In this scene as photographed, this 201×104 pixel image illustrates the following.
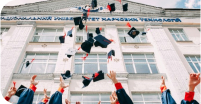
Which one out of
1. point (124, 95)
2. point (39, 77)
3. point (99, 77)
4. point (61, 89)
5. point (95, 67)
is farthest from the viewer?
point (95, 67)

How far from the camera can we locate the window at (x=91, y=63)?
10.1m

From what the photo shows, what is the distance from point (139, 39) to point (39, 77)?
753 centimetres

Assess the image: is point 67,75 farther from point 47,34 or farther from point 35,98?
point 47,34

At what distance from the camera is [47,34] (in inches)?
510

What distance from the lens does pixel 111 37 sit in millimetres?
12242

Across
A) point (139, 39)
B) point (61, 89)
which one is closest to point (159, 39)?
point (139, 39)

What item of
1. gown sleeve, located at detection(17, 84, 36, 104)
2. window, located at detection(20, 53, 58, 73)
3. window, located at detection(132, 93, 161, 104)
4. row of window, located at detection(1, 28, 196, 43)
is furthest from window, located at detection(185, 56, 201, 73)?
gown sleeve, located at detection(17, 84, 36, 104)

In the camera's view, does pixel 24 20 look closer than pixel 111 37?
No

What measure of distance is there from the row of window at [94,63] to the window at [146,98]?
1.61 m

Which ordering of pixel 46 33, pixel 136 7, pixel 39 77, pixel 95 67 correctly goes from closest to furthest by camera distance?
pixel 39 77, pixel 95 67, pixel 46 33, pixel 136 7

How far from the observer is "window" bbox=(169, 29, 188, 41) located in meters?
12.8

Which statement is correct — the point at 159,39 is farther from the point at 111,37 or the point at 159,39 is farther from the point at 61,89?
the point at 61,89

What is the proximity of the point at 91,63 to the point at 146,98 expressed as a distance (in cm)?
382

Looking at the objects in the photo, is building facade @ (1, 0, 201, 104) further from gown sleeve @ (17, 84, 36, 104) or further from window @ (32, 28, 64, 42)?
gown sleeve @ (17, 84, 36, 104)
